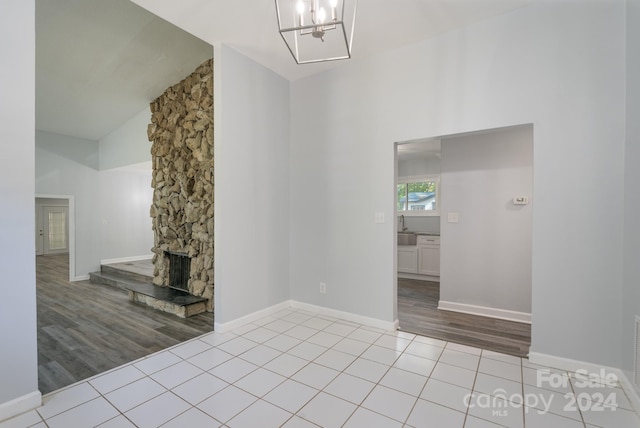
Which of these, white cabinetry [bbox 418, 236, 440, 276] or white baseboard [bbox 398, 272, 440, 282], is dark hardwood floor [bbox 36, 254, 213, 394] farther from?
white cabinetry [bbox 418, 236, 440, 276]

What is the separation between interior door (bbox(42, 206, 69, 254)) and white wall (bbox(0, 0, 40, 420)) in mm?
11940

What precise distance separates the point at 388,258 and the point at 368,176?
94 centimetres

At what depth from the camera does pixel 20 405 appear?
1792 millimetres

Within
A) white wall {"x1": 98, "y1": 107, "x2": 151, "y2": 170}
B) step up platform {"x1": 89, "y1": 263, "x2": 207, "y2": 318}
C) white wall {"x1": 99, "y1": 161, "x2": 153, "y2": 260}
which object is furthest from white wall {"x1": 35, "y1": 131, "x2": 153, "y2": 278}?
step up platform {"x1": 89, "y1": 263, "x2": 207, "y2": 318}

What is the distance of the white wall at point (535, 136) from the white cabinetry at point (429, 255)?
2.62 meters

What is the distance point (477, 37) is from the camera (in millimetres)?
2656

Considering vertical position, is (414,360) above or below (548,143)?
below

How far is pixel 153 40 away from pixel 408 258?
533cm

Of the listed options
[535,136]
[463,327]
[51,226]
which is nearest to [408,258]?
[463,327]

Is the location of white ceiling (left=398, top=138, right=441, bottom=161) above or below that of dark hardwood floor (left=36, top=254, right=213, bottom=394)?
above

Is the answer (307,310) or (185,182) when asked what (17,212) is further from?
(307,310)

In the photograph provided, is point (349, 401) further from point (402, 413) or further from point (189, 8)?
point (189, 8)

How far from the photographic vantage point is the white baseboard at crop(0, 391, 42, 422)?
1.74 m

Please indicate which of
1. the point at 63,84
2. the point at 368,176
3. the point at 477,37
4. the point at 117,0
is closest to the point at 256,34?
the point at 117,0
